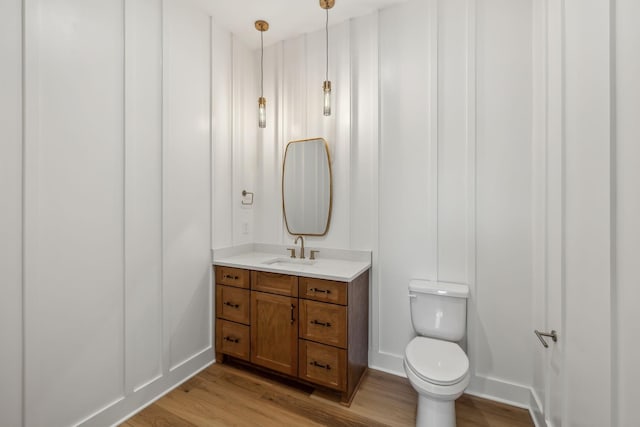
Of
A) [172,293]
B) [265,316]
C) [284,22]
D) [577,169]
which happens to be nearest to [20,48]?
[172,293]

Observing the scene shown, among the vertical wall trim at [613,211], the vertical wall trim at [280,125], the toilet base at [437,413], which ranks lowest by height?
the toilet base at [437,413]

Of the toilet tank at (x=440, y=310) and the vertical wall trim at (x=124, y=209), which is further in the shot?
the toilet tank at (x=440, y=310)

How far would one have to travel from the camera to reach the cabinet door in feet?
6.59

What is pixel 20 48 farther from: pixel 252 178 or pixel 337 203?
pixel 337 203

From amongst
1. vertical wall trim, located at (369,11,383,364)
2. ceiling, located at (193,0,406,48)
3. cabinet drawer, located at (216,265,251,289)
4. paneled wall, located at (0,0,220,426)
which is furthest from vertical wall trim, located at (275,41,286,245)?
vertical wall trim, located at (369,11,383,364)

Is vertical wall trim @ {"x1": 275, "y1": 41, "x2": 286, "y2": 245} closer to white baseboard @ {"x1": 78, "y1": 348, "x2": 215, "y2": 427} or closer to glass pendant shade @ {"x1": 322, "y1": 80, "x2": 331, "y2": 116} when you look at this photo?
glass pendant shade @ {"x1": 322, "y1": 80, "x2": 331, "y2": 116}

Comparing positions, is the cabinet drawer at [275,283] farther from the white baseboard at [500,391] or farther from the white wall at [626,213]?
the white wall at [626,213]

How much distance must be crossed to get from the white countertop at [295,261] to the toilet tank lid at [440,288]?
0.39m

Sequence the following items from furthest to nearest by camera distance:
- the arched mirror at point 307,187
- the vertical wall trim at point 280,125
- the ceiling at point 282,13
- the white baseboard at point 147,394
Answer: the vertical wall trim at point 280,125, the arched mirror at point 307,187, the ceiling at point 282,13, the white baseboard at point 147,394

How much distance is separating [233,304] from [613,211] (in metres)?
2.29

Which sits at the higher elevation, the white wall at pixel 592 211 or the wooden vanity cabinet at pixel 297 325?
the white wall at pixel 592 211

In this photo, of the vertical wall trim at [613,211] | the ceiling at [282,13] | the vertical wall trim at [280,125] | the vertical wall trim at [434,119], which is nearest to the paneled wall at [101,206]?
the ceiling at [282,13]

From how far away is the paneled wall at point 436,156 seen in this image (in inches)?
73.6

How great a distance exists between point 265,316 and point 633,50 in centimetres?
226
